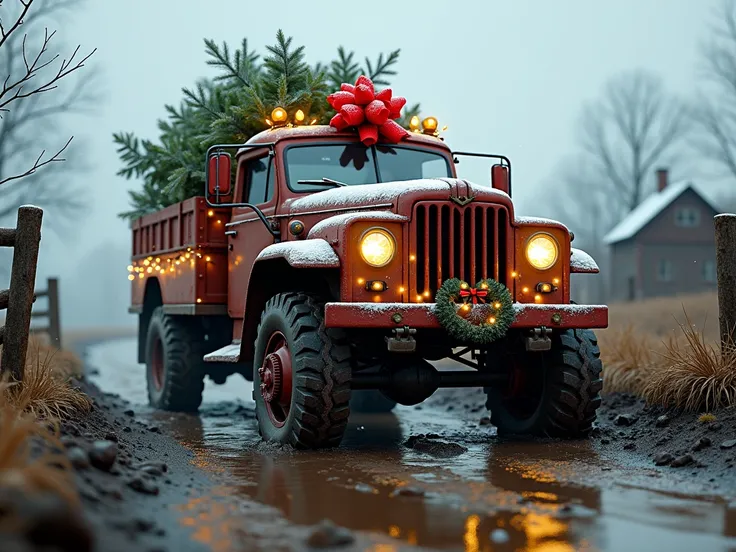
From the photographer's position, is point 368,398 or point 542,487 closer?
point 542,487

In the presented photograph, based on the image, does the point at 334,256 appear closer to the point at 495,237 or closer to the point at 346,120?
the point at 495,237

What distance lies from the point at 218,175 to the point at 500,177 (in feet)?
8.32

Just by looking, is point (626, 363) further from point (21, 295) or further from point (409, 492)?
point (21, 295)

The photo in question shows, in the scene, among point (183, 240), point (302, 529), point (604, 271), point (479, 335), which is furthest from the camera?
point (604, 271)

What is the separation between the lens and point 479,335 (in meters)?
6.48

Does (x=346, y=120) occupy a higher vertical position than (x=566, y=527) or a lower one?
higher

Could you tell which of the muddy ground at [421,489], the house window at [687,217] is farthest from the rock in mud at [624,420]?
the house window at [687,217]

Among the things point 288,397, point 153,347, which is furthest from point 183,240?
point 288,397

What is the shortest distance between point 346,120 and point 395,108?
45 centimetres

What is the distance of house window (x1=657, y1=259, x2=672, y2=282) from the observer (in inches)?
1686

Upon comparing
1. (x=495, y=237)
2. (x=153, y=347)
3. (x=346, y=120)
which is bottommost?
(x=153, y=347)

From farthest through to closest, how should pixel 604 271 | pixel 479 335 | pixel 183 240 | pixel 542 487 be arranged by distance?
pixel 604 271 → pixel 183 240 → pixel 479 335 → pixel 542 487

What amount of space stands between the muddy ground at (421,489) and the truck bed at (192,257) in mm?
1517

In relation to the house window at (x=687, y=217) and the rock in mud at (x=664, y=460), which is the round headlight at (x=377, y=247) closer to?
the rock in mud at (x=664, y=460)
